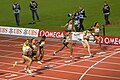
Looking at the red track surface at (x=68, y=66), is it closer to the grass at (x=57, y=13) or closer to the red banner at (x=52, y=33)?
the red banner at (x=52, y=33)

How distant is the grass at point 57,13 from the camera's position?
32.3 m

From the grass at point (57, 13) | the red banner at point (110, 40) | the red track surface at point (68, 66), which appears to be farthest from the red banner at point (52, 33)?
the red banner at point (110, 40)

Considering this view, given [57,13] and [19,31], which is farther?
[57,13]

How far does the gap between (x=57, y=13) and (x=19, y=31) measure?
8.89m

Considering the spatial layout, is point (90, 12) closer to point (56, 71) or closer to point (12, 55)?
point (12, 55)

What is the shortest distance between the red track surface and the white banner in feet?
13.5

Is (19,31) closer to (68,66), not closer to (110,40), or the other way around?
(110,40)

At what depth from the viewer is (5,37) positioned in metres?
30.2

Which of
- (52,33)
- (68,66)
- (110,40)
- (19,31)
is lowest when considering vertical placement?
(68,66)

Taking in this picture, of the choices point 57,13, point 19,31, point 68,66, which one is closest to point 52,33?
point 19,31

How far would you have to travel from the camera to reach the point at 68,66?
20.4 meters

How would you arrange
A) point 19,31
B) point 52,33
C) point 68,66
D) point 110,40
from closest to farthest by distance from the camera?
point 68,66, point 110,40, point 52,33, point 19,31

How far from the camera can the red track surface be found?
18491 mm

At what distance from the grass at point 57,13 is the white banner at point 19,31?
2.18 metres
